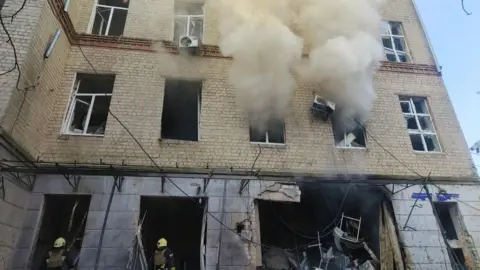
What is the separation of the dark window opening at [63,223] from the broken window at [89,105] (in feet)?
5.34

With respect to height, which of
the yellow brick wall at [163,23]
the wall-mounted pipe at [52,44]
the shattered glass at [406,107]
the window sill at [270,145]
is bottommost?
the window sill at [270,145]

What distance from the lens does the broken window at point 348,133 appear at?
29.3 ft

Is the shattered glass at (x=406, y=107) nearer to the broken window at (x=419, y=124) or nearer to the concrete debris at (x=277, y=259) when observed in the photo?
the broken window at (x=419, y=124)

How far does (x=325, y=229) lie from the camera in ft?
27.8

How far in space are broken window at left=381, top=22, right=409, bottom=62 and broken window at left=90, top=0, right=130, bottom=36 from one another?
8.45 metres

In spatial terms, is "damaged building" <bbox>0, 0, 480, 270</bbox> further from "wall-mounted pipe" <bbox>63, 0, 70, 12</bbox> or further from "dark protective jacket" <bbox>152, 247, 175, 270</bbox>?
"dark protective jacket" <bbox>152, 247, 175, 270</bbox>

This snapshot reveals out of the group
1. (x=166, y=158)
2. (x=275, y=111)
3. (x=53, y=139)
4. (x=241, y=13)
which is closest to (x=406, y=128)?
(x=275, y=111)

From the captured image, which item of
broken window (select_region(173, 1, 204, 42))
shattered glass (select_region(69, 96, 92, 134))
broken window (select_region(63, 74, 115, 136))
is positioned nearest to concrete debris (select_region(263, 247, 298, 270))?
broken window (select_region(63, 74, 115, 136))

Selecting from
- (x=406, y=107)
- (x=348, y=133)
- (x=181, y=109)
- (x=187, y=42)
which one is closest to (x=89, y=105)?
(x=181, y=109)

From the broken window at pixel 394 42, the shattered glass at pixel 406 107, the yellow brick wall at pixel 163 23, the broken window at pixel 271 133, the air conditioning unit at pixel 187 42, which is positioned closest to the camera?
the broken window at pixel 271 133

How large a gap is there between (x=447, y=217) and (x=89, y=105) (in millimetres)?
9718

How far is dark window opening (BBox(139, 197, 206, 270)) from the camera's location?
8.00m

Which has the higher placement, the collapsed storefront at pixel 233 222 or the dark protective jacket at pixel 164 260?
the collapsed storefront at pixel 233 222

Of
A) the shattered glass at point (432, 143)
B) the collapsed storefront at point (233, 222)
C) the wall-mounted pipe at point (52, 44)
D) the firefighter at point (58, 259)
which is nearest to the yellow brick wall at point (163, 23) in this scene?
the wall-mounted pipe at point (52, 44)
